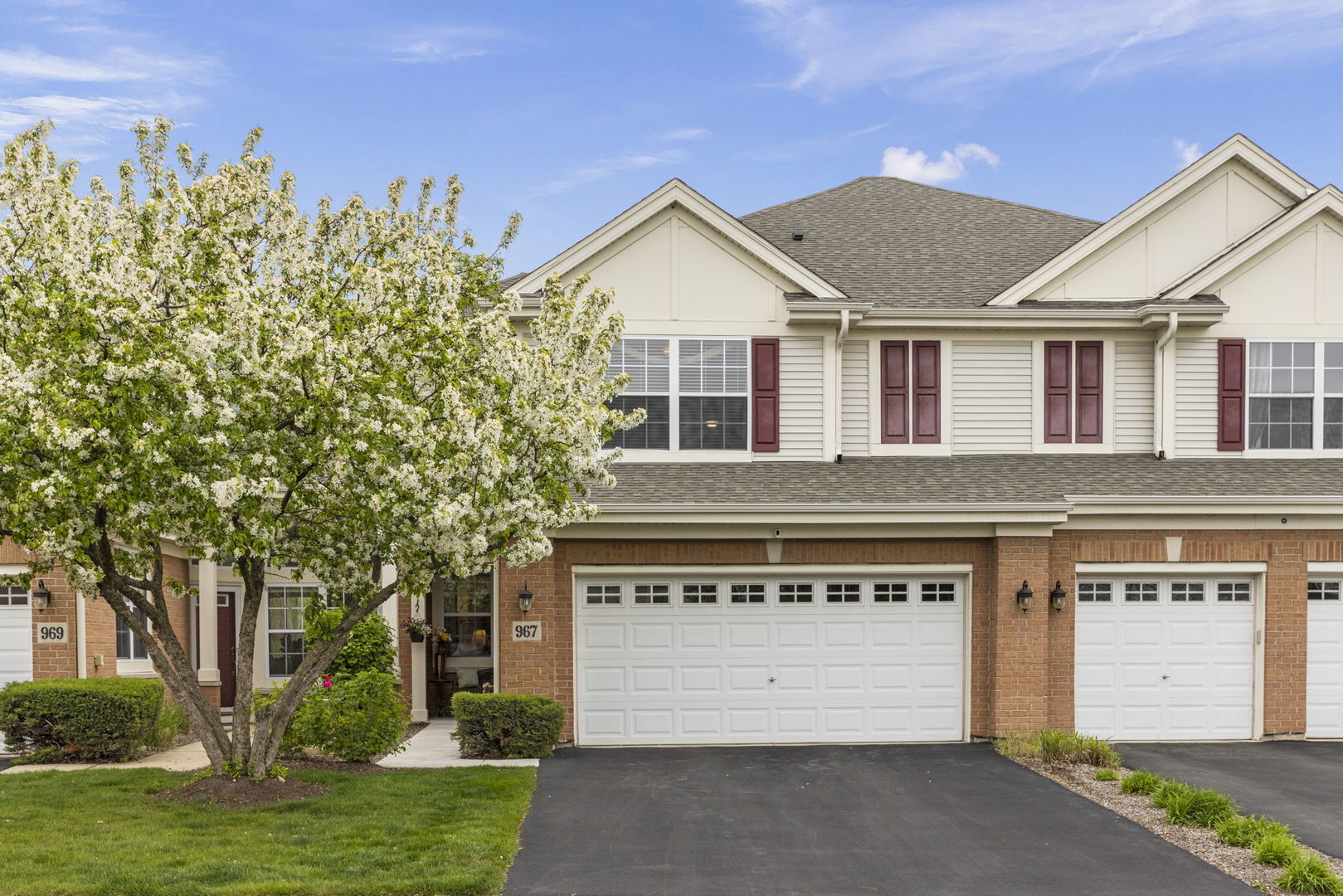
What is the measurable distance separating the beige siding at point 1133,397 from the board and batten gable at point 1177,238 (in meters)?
0.94

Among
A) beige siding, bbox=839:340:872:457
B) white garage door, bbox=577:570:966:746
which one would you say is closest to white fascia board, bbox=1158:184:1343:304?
beige siding, bbox=839:340:872:457

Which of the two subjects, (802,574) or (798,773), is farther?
(802,574)

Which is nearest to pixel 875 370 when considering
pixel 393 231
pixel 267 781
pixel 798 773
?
pixel 798 773

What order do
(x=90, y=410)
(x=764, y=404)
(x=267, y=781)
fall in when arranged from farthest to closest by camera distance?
(x=764, y=404), (x=267, y=781), (x=90, y=410)

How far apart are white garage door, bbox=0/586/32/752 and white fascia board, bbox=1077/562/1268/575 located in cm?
1407

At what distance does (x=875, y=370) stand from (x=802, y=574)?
351cm

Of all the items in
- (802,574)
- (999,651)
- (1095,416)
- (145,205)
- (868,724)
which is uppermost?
(145,205)

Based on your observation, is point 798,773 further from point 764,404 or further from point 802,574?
point 764,404

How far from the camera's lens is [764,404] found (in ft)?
53.1

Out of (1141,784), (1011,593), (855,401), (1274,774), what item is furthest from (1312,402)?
(1141,784)

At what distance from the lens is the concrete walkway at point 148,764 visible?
13.0m

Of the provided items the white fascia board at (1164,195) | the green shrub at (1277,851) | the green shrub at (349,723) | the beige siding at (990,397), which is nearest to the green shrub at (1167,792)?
the green shrub at (1277,851)

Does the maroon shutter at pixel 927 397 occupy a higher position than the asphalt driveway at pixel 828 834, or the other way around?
the maroon shutter at pixel 927 397

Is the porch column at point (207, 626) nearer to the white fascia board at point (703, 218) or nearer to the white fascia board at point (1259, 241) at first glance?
the white fascia board at point (703, 218)
